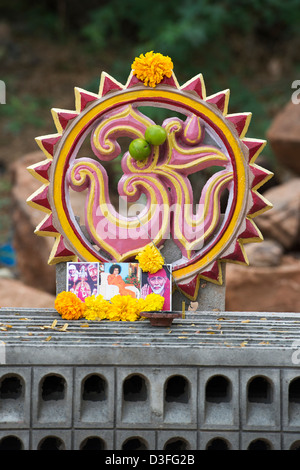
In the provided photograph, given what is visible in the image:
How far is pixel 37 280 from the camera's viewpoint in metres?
7.53

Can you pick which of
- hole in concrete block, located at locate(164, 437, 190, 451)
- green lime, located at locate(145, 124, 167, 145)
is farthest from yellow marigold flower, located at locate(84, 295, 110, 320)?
green lime, located at locate(145, 124, 167, 145)

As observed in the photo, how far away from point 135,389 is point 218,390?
1.42 feet

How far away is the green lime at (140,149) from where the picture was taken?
Result: 400 centimetres

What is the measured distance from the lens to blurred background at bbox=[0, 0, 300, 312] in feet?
28.6

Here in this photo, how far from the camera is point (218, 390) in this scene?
3486mm

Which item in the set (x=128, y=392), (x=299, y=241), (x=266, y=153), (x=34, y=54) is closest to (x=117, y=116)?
(x=128, y=392)

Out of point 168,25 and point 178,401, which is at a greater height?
point 168,25

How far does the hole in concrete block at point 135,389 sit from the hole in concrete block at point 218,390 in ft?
1.08

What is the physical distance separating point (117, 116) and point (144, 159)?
0.31m

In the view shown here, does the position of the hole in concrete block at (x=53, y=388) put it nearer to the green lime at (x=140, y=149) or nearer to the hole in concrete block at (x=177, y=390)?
the hole in concrete block at (x=177, y=390)

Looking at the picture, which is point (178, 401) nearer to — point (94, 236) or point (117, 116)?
point (94, 236)

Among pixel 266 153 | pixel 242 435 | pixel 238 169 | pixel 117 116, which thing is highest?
pixel 266 153

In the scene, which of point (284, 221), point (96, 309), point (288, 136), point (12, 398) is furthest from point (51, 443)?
point (288, 136)

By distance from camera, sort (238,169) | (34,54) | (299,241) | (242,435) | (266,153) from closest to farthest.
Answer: (242,435) → (238,169) → (299,241) → (266,153) → (34,54)
